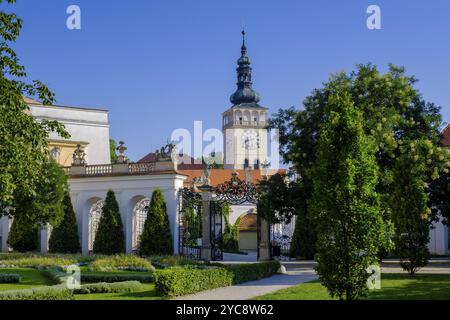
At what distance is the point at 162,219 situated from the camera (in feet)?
121

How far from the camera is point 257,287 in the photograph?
23.0m

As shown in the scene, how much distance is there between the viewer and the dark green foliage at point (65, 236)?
39.2 meters

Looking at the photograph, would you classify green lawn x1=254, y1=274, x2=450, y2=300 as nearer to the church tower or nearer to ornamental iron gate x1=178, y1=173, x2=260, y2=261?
ornamental iron gate x1=178, y1=173, x2=260, y2=261

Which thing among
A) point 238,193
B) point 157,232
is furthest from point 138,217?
point 238,193

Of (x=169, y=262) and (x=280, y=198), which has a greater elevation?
(x=280, y=198)

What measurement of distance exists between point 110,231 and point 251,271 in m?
14.5

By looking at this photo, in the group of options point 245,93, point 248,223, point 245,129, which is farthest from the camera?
point 245,129

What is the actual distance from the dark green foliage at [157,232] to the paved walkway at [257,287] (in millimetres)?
8228

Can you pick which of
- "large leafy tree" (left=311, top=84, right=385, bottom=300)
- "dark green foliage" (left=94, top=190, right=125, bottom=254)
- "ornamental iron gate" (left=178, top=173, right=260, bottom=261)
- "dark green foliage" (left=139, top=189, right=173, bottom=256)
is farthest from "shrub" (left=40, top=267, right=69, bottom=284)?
"ornamental iron gate" (left=178, top=173, right=260, bottom=261)

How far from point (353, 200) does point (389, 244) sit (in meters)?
2.38

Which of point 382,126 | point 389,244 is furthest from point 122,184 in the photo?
point 389,244

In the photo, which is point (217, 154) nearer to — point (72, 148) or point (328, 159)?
point (72, 148)

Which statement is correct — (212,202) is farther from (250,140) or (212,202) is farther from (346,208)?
(250,140)

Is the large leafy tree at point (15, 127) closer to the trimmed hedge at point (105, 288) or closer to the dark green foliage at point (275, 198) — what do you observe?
the trimmed hedge at point (105, 288)
